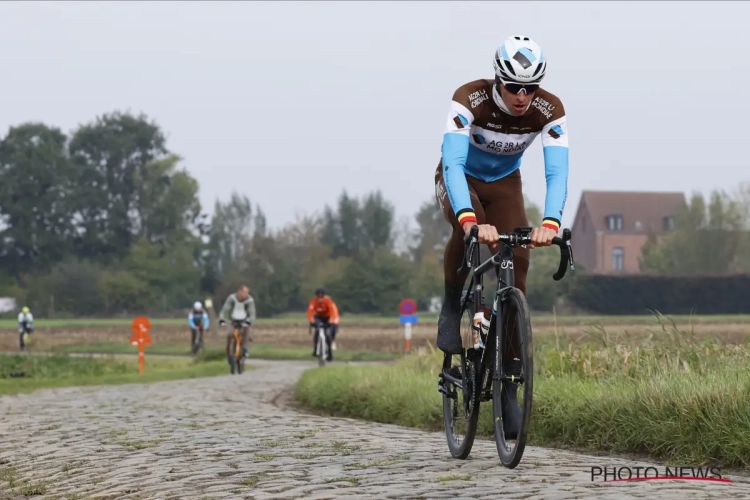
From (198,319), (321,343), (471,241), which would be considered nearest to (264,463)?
(471,241)

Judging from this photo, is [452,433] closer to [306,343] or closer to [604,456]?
[604,456]

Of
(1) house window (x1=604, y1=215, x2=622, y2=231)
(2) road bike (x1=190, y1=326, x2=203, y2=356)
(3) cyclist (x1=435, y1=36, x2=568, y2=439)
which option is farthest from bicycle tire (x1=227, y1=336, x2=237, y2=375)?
(1) house window (x1=604, y1=215, x2=622, y2=231)

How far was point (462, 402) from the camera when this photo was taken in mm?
8188

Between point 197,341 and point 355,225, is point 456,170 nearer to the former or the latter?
point 197,341

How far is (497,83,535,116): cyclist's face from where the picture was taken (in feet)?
23.5

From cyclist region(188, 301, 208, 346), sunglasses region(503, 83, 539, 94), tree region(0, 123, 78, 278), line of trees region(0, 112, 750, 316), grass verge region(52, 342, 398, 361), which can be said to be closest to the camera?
sunglasses region(503, 83, 539, 94)

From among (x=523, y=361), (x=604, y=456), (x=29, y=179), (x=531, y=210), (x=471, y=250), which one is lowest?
(x=604, y=456)

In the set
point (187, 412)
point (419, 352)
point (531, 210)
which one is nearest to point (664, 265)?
point (531, 210)

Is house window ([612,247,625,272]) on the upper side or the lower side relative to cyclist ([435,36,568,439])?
upper

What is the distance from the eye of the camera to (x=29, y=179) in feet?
362

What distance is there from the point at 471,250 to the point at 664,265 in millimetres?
61929

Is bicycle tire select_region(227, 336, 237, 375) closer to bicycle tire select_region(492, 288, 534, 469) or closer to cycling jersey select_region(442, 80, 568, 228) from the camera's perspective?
cycling jersey select_region(442, 80, 568, 228)

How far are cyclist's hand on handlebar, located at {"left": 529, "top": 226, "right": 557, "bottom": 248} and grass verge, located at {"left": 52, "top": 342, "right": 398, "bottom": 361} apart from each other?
27.1 m

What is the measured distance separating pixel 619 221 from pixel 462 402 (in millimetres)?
107879
